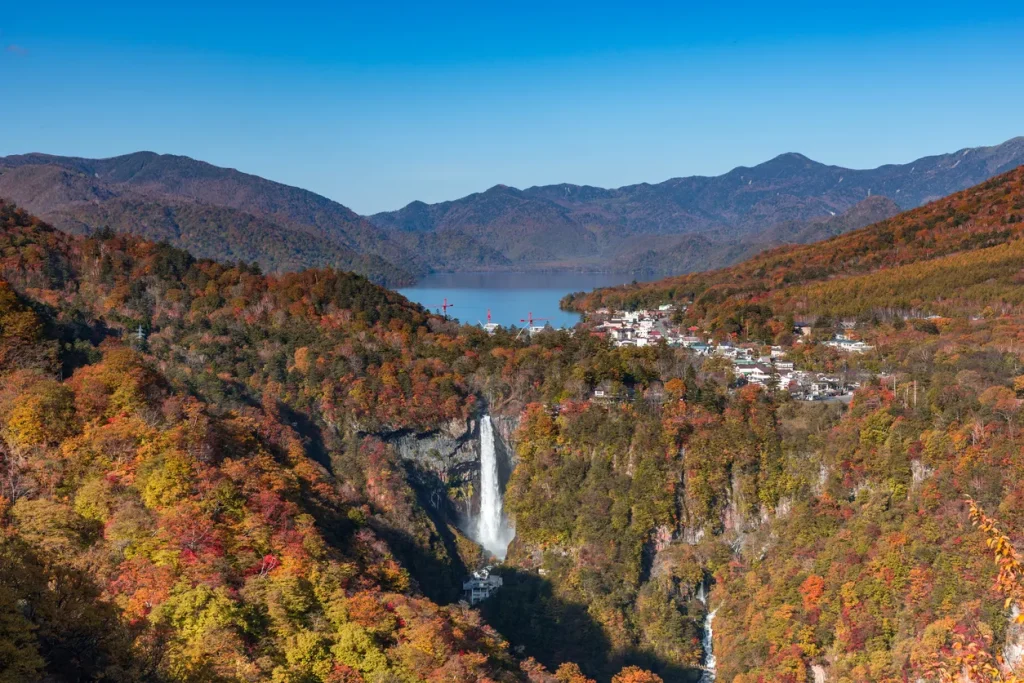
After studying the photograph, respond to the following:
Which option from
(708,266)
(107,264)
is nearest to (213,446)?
(107,264)

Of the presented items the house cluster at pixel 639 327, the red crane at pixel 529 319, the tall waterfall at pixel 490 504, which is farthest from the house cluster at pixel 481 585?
the red crane at pixel 529 319

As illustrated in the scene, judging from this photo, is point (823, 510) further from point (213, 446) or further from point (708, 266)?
point (708, 266)

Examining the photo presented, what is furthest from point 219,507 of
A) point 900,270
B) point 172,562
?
point 900,270

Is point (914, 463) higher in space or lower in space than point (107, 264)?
lower

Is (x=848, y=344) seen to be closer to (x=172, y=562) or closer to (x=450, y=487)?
(x=450, y=487)

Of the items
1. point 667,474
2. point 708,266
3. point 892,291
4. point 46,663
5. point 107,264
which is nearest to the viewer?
point 46,663

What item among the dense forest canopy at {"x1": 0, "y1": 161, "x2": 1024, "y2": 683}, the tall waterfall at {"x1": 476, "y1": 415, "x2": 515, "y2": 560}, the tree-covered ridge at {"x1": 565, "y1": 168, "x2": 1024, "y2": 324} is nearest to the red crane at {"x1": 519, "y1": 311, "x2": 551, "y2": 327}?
the tree-covered ridge at {"x1": 565, "y1": 168, "x2": 1024, "y2": 324}

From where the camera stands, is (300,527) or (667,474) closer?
(300,527)
